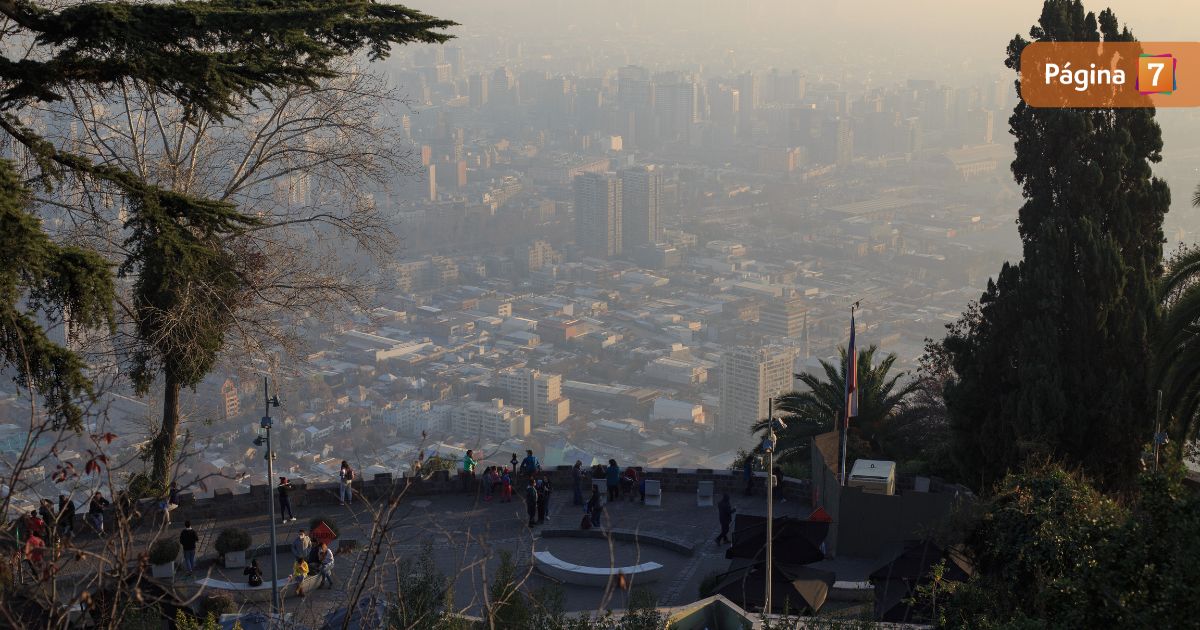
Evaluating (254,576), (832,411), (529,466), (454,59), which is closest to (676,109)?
(454,59)

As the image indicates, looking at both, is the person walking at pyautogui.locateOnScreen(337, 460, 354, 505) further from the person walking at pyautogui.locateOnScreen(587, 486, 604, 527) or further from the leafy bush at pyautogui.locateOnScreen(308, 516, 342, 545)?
the person walking at pyautogui.locateOnScreen(587, 486, 604, 527)

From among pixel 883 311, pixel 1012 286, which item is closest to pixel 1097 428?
pixel 1012 286

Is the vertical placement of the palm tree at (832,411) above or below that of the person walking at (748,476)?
above

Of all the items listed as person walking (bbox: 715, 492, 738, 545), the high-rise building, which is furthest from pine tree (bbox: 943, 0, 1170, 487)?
the high-rise building

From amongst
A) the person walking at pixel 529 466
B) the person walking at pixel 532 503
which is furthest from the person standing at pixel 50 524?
the person walking at pixel 529 466

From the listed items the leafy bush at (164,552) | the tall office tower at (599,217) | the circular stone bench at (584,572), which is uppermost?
the tall office tower at (599,217)

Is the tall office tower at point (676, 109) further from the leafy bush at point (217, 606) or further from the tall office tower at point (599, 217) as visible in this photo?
the leafy bush at point (217, 606)

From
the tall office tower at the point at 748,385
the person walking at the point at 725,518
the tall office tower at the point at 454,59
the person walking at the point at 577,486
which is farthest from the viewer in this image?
the tall office tower at the point at 454,59
